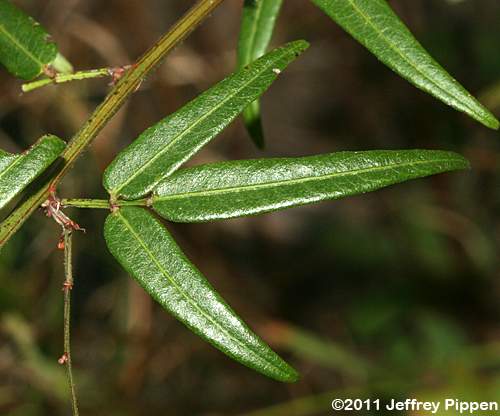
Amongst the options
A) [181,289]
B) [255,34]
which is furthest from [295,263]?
[181,289]

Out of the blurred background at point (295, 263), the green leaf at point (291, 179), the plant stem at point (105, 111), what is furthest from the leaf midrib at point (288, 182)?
the blurred background at point (295, 263)

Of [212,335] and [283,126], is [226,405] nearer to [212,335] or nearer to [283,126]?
[283,126]

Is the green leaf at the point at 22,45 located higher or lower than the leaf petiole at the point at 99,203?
higher

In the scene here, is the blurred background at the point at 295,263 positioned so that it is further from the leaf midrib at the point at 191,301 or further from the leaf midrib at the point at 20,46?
the leaf midrib at the point at 191,301

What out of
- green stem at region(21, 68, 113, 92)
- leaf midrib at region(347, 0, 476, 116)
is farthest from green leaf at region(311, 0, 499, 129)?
green stem at region(21, 68, 113, 92)

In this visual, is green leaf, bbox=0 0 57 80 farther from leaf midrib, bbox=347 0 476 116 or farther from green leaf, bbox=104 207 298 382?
leaf midrib, bbox=347 0 476 116

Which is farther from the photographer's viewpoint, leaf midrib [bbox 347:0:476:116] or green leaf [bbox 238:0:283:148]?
green leaf [bbox 238:0:283:148]

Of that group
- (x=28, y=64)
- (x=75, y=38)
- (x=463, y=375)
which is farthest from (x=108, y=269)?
(x=28, y=64)

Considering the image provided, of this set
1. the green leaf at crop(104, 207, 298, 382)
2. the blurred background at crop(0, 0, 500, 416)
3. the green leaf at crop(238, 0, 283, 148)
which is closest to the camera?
the green leaf at crop(104, 207, 298, 382)
